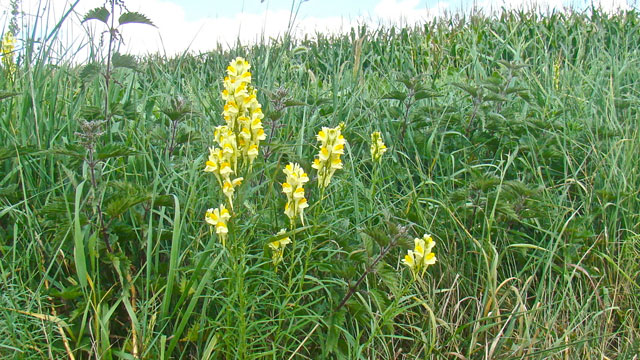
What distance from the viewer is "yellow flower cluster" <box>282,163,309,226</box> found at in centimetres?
163

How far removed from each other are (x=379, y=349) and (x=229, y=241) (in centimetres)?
67

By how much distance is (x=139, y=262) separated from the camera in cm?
206

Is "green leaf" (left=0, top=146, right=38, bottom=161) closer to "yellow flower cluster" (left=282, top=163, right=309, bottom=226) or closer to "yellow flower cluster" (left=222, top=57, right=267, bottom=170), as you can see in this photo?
"yellow flower cluster" (left=222, top=57, right=267, bottom=170)

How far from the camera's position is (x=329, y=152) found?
1.70 meters

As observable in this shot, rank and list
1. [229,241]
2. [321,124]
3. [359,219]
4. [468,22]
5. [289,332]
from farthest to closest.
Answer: [468,22], [321,124], [359,219], [289,332], [229,241]

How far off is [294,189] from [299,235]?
300mm

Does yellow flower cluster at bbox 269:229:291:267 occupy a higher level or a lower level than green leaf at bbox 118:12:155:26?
lower

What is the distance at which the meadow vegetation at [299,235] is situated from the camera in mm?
1711

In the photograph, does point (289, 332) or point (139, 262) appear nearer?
point (289, 332)

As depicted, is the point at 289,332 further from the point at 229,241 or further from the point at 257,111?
the point at 257,111

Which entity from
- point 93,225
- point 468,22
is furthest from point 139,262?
point 468,22

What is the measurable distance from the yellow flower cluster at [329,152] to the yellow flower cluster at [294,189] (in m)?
0.08

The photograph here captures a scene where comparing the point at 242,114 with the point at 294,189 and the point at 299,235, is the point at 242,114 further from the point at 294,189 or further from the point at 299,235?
the point at 299,235

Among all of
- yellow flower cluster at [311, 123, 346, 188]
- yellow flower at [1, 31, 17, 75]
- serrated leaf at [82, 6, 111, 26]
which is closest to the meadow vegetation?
yellow flower cluster at [311, 123, 346, 188]
